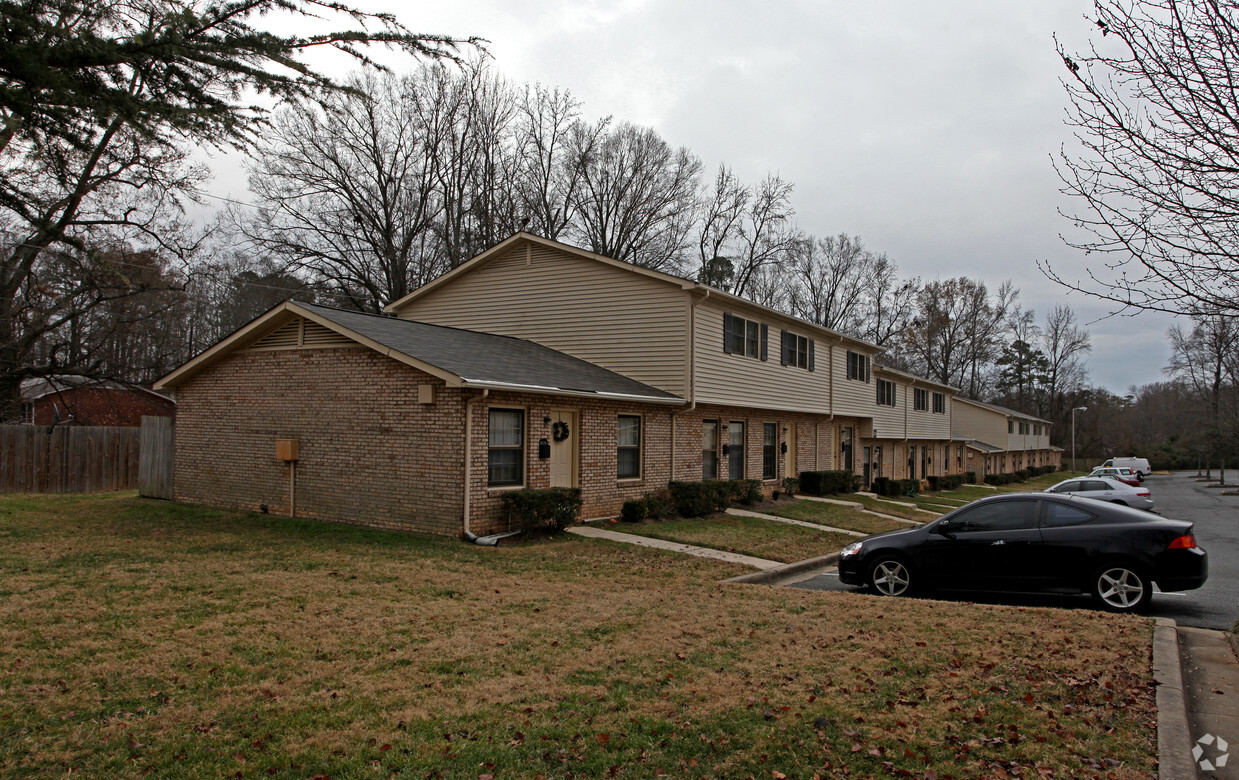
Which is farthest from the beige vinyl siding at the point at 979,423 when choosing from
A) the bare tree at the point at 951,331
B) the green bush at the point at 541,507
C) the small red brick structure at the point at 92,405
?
the small red brick structure at the point at 92,405

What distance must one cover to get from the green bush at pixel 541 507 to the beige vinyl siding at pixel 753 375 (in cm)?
563

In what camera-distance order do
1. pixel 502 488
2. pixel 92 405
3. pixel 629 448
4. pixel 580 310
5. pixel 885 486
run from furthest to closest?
pixel 885 486, pixel 92 405, pixel 580 310, pixel 629 448, pixel 502 488

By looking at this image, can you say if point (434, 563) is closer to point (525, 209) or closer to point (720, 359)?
point (720, 359)

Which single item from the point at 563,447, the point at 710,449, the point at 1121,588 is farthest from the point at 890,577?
the point at 710,449

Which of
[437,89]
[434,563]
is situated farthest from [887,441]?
[434,563]

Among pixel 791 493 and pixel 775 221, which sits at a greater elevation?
pixel 775 221

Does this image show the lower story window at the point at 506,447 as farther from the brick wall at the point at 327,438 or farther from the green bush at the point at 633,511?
the green bush at the point at 633,511

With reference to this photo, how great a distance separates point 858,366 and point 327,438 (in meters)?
21.6

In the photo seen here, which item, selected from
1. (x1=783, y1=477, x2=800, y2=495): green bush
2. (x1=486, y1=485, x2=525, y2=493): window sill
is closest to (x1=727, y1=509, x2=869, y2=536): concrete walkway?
(x1=783, y1=477, x2=800, y2=495): green bush

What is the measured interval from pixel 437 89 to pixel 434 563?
2667 cm

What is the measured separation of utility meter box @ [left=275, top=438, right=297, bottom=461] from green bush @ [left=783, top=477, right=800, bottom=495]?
1485 cm

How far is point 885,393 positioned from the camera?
1300 inches

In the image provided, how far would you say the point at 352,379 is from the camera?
14141 millimetres

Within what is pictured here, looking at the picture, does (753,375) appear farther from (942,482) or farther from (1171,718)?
(942,482)
